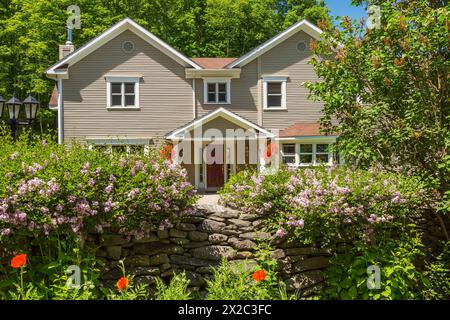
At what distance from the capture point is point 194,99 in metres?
18.2

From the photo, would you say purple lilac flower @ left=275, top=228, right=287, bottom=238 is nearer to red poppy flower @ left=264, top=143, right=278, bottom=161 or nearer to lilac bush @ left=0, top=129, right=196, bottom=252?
lilac bush @ left=0, top=129, right=196, bottom=252

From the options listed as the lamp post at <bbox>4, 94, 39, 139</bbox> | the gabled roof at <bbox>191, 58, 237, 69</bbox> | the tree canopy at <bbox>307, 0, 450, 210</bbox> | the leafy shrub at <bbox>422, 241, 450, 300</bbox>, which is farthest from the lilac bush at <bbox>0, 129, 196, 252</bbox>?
the gabled roof at <bbox>191, 58, 237, 69</bbox>

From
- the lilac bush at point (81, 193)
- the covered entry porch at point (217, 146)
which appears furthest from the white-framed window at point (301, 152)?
the lilac bush at point (81, 193)

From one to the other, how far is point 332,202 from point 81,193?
3303 millimetres

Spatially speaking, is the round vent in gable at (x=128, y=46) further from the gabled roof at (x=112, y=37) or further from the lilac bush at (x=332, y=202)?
the lilac bush at (x=332, y=202)

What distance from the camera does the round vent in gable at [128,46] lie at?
17.9 meters

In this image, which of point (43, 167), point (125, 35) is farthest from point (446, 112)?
point (125, 35)

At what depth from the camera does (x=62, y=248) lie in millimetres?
5332

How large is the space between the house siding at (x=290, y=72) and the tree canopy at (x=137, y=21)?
44.8ft

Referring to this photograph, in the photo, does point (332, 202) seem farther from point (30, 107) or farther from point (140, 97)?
point (140, 97)

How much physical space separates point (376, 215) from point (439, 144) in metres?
1.58

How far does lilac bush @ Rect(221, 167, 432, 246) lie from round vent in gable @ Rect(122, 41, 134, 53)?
13.2 meters

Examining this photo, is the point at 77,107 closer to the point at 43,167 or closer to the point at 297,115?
the point at 297,115

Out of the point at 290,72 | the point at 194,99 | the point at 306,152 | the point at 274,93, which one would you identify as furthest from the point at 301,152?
the point at 194,99
